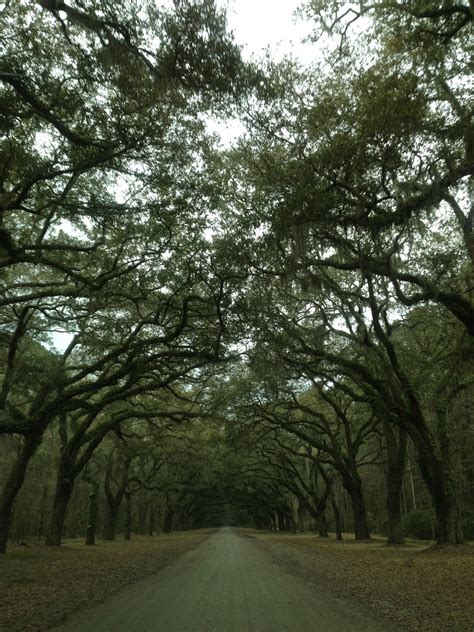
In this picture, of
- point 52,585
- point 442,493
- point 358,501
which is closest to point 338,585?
point 52,585

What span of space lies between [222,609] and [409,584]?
165 inches

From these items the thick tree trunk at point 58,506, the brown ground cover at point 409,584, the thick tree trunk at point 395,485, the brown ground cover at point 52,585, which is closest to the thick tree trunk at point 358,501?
the thick tree trunk at point 395,485

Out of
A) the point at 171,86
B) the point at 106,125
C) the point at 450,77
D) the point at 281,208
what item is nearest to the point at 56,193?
the point at 106,125

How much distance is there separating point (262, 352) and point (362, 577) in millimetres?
7505

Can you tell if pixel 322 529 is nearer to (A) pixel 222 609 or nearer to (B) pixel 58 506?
(B) pixel 58 506

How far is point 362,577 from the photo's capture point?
10.3 meters

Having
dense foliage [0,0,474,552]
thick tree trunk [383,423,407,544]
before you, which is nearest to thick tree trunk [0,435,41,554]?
dense foliage [0,0,474,552]

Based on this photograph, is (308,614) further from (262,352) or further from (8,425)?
(8,425)

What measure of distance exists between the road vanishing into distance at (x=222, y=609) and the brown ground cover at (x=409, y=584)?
1.73ft

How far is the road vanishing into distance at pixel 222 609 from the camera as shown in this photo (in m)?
5.80

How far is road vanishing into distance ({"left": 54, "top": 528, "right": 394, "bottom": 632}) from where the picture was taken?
19.0 feet

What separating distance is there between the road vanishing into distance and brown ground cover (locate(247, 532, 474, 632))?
53cm

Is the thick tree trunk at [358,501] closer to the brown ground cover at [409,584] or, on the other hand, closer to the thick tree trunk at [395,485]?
the thick tree trunk at [395,485]

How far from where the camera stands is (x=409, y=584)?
9203 millimetres
